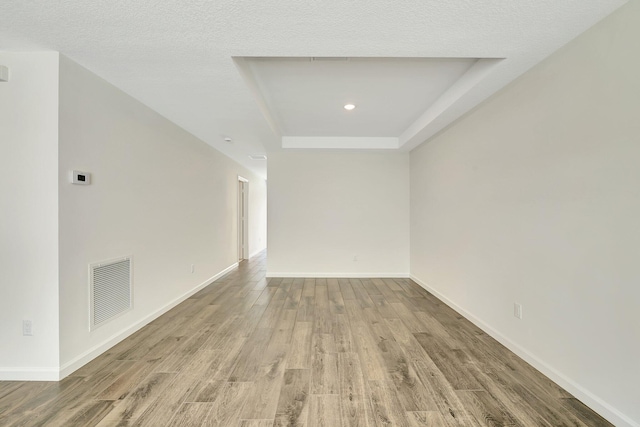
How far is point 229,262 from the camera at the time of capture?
19.2 ft

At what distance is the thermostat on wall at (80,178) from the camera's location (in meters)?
2.10

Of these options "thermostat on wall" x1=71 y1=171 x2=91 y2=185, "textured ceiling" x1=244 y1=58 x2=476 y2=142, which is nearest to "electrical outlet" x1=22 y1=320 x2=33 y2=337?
"thermostat on wall" x1=71 y1=171 x2=91 y2=185

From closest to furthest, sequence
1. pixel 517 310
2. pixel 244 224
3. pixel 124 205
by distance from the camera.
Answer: pixel 517 310 < pixel 124 205 < pixel 244 224

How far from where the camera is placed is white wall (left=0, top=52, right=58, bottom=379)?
1.97 m

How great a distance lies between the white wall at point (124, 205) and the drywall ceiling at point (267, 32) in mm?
394

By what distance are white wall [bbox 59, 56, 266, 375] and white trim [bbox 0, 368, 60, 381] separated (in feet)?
0.27

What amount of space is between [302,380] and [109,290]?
6.07ft

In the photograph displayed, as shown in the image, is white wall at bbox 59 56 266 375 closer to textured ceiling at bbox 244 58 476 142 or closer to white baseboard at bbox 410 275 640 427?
textured ceiling at bbox 244 58 476 142

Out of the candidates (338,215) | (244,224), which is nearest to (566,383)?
(338,215)

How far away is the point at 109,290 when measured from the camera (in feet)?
8.12

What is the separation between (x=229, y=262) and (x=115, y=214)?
136 inches

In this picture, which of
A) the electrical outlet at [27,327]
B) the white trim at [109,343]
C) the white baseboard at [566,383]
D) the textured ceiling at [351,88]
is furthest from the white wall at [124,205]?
the white baseboard at [566,383]

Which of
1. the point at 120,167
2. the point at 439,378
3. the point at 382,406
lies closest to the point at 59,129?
the point at 120,167

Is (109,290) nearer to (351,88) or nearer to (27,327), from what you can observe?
(27,327)
